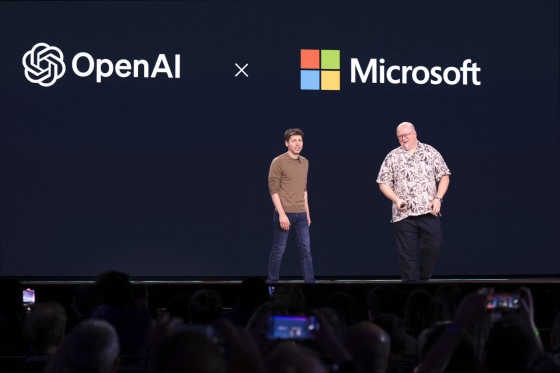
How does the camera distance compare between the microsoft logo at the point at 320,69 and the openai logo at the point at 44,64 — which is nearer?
the openai logo at the point at 44,64

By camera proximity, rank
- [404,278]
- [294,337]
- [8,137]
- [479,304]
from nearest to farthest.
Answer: [294,337], [479,304], [404,278], [8,137]

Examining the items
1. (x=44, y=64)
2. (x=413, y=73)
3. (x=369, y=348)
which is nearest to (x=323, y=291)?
A: (x=413, y=73)

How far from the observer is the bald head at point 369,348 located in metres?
2.34

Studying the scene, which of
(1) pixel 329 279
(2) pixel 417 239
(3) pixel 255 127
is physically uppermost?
(3) pixel 255 127

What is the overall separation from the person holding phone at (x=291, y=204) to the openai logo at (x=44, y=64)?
104 inches

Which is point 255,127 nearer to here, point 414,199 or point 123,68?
point 123,68

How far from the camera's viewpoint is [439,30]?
930cm

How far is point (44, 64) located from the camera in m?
8.87

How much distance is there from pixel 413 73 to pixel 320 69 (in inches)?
39.9

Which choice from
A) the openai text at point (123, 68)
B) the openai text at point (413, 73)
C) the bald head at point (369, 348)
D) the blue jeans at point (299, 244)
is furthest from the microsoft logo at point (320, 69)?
the bald head at point (369, 348)

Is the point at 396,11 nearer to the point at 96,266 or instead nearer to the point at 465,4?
the point at 465,4

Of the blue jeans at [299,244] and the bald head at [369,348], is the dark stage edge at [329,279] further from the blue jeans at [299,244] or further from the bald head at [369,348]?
the bald head at [369,348]

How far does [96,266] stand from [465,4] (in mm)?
4872

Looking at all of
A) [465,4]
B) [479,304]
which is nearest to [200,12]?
[465,4]
